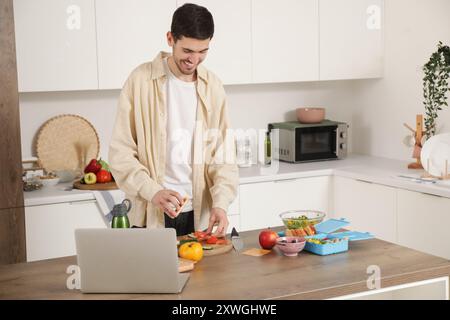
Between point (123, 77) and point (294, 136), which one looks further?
point (294, 136)

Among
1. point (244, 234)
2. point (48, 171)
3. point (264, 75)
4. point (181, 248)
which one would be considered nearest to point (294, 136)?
point (264, 75)

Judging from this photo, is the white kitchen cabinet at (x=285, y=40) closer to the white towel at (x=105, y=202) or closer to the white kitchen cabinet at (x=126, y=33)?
the white kitchen cabinet at (x=126, y=33)

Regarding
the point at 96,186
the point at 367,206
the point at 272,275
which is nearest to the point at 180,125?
the point at 272,275

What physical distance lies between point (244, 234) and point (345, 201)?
184 centimetres

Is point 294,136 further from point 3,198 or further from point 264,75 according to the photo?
point 3,198

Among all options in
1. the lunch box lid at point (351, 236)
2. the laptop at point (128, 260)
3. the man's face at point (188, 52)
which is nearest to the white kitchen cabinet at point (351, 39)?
the man's face at point (188, 52)

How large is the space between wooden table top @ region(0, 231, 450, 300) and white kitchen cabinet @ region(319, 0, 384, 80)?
2412 millimetres

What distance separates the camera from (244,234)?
9.32ft

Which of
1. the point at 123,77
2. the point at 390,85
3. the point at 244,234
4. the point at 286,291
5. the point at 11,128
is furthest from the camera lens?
the point at 390,85

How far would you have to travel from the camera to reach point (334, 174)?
4578 millimetres

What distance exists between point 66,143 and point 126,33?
31.5 inches

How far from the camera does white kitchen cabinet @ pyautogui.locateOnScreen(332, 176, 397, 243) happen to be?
4195 millimetres

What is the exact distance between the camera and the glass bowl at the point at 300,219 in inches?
105

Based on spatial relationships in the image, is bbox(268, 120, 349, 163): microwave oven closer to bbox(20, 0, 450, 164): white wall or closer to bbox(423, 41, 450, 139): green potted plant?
bbox(20, 0, 450, 164): white wall
